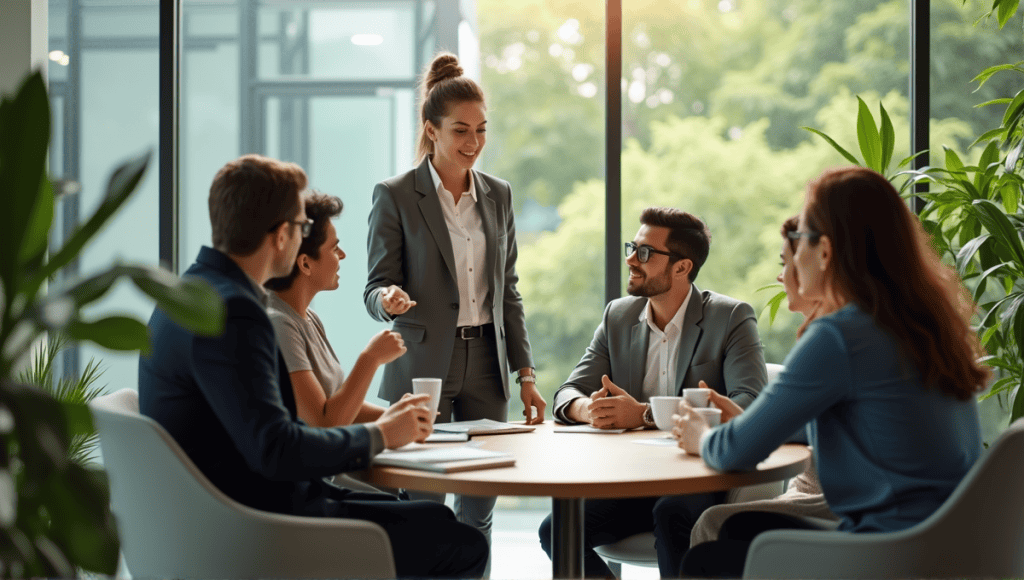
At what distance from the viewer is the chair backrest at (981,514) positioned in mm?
1437

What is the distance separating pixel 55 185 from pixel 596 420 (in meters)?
1.44

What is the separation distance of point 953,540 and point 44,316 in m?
1.44

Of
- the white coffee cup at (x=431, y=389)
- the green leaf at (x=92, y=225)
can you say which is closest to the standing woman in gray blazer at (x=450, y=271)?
the white coffee cup at (x=431, y=389)

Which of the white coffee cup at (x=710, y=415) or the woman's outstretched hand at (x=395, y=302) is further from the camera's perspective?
the woman's outstretched hand at (x=395, y=302)

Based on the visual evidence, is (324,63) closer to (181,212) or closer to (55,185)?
(181,212)

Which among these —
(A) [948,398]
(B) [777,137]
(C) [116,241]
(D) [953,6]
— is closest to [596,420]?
(A) [948,398]

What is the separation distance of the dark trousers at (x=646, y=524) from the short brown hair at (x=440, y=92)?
51.1 inches

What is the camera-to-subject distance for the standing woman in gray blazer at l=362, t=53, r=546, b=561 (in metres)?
2.71

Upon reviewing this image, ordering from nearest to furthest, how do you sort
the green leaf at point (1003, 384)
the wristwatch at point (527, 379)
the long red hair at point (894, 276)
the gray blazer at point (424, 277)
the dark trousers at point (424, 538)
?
the long red hair at point (894, 276), the dark trousers at point (424, 538), the gray blazer at point (424, 277), the wristwatch at point (527, 379), the green leaf at point (1003, 384)

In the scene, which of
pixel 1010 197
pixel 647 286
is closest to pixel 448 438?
pixel 647 286

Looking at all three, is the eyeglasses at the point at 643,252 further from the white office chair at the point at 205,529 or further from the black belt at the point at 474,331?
the white office chair at the point at 205,529

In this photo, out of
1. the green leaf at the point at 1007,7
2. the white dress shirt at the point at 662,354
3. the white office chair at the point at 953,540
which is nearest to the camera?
the white office chair at the point at 953,540

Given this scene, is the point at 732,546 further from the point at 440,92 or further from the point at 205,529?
the point at 440,92

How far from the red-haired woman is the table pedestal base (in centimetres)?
34
